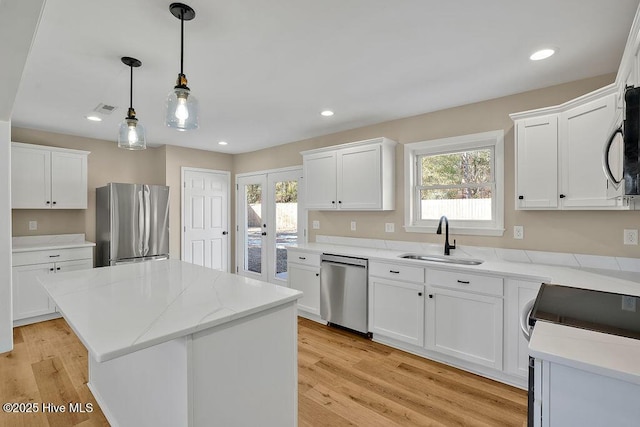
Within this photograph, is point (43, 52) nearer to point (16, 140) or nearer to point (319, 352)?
point (16, 140)

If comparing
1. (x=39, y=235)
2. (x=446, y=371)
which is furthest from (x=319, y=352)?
(x=39, y=235)

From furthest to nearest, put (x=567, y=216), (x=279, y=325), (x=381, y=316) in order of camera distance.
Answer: (x=381, y=316) → (x=567, y=216) → (x=279, y=325)

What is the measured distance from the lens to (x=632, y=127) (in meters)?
1.19

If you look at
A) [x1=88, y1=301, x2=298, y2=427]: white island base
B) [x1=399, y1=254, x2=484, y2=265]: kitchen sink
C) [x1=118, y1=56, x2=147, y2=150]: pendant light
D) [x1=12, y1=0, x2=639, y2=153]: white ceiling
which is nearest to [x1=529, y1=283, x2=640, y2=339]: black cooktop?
[x1=399, y1=254, x2=484, y2=265]: kitchen sink

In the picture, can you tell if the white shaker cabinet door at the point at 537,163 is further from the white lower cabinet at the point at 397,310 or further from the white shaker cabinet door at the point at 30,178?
the white shaker cabinet door at the point at 30,178

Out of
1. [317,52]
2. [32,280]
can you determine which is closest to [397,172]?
[317,52]

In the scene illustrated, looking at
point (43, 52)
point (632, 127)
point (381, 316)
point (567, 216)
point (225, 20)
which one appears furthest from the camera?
point (381, 316)

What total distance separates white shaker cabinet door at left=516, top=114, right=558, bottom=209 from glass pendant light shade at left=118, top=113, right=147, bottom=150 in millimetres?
2891

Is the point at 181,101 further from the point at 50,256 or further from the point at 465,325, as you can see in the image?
the point at 50,256

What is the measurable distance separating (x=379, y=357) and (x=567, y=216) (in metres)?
2.02

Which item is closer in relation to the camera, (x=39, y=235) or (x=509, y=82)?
(x=509, y=82)

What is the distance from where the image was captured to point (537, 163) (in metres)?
2.47

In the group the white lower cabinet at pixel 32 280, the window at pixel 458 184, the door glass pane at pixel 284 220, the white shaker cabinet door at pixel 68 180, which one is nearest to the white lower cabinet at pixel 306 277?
the door glass pane at pixel 284 220

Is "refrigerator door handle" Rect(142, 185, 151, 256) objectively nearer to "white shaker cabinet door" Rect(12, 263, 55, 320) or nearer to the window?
"white shaker cabinet door" Rect(12, 263, 55, 320)
